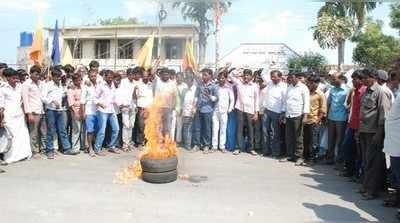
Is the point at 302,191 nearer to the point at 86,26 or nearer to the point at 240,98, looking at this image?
the point at 240,98

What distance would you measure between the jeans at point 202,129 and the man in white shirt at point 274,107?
4.07 feet

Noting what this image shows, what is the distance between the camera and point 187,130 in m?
10.3

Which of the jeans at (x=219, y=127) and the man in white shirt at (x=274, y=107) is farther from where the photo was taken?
the jeans at (x=219, y=127)

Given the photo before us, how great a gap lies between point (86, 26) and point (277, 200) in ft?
91.1

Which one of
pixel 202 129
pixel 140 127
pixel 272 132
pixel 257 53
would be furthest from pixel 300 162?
pixel 257 53

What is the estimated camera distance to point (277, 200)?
636 cm

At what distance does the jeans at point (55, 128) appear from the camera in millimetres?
9125

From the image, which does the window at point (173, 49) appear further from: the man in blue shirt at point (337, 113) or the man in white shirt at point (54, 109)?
the man in blue shirt at point (337, 113)

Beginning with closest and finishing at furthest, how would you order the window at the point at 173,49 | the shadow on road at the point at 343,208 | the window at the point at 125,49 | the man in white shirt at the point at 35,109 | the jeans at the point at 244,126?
the shadow on road at the point at 343,208, the man in white shirt at the point at 35,109, the jeans at the point at 244,126, the window at the point at 173,49, the window at the point at 125,49

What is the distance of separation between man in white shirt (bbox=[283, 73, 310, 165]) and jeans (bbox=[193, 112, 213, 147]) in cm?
179

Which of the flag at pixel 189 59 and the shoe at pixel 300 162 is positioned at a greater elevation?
the flag at pixel 189 59

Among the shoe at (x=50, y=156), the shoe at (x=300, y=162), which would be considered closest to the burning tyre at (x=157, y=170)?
the shoe at (x=50, y=156)

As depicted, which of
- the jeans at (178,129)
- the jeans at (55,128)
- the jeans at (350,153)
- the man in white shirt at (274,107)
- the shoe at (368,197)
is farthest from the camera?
the jeans at (178,129)

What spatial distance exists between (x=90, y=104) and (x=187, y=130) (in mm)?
2249
